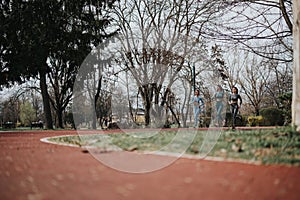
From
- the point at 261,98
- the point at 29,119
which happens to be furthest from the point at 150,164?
the point at 29,119

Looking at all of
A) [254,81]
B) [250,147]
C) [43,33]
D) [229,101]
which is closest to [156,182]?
[250,147]

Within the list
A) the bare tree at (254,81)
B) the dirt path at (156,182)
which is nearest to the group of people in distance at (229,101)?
the dirt path at (156,182)

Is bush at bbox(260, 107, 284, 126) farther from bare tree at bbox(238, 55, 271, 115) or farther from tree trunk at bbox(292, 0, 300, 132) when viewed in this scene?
bare tree at bbox(238, 55, 271, 115)

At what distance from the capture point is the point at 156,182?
450 centimetres

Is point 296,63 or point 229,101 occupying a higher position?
point 296,63

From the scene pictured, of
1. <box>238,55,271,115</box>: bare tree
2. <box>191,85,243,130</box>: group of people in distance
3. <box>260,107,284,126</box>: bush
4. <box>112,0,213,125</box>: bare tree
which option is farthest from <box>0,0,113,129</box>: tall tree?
<box>238,55,271,115</box>: bare tree

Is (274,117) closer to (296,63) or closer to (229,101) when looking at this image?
(229,101)

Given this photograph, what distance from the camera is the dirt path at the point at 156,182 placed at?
12.8ft

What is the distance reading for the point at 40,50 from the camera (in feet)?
75.8

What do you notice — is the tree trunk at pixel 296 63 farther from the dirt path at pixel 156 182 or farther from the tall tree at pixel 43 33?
the tall tree at pixel 43 33

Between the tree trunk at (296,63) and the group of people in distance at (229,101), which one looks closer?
the tree trunk at (296,63)

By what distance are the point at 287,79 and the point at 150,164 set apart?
4166 cm

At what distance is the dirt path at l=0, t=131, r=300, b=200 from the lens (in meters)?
3.89

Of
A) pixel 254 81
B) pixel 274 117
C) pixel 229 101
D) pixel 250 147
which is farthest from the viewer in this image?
pixel 254 81
